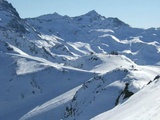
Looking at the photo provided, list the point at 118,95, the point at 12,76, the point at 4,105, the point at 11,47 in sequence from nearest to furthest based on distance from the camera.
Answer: the point at 118,95
the point at 4,105
the point at 12,76
the point at 11,47

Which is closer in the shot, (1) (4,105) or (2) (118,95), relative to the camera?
(2) (118,95)

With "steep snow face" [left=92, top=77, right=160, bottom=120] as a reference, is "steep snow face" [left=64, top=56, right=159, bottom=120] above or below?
below

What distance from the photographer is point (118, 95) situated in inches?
2596

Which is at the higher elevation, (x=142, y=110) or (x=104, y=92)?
(x=142, y=110)

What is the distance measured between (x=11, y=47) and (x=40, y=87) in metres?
64.7

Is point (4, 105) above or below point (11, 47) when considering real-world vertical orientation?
below

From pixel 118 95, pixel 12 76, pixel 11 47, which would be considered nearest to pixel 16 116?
pixel 12 76

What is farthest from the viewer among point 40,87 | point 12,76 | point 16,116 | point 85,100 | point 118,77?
point 12,76

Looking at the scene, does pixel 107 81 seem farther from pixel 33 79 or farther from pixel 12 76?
pixel 12 76

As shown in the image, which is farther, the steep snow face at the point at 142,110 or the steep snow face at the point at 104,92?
the steep snow face at the point at 104,92

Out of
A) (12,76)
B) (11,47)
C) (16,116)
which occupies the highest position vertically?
(11,47)

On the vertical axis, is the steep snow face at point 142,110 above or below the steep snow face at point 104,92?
above

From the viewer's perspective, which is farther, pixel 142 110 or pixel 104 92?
pixel 104 92

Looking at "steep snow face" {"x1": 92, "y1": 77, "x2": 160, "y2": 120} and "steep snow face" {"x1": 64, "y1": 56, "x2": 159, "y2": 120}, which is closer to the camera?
"steep snow face" {"x1": 92, "y1": 77, "x2": 160, "y2": 120}
